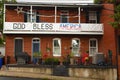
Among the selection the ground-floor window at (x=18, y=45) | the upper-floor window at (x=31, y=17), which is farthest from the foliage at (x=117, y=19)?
the ground-floor window at (x=18, y=45)

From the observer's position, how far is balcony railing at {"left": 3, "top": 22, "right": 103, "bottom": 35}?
38812mm

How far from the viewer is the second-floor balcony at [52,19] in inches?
1532

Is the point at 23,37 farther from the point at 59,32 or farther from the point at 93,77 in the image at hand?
the point at 93,77

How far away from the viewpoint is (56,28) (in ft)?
128

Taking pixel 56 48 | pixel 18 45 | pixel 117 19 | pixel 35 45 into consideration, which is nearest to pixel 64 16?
pixel 56 48

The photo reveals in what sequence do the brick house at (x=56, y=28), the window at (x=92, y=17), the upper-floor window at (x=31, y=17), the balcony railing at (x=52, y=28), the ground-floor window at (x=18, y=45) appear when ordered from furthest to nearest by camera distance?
1. the window at (x=92, y=17)
2. the upper-floor window at (x=31, y=17)
3. the ground-floor window at (x=18, y=45)
4. the brick house at (x=56, y=28)
5. the balcony railing at (x=52, y=28)

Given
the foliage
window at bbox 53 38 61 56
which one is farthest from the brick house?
the foliage

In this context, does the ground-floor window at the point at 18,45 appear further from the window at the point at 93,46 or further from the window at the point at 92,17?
the window at the point at 92,17

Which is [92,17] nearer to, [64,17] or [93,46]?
[64,17]

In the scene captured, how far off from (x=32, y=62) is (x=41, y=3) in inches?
245

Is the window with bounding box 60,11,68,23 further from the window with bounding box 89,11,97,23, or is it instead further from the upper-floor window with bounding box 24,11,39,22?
the upper-floor window with bounding box 24,11,39,22

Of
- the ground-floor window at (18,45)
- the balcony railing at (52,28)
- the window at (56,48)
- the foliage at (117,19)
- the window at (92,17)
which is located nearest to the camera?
the foliage at (117,19)

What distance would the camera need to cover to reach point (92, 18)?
136 feet

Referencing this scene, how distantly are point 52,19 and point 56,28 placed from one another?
7.34ft
